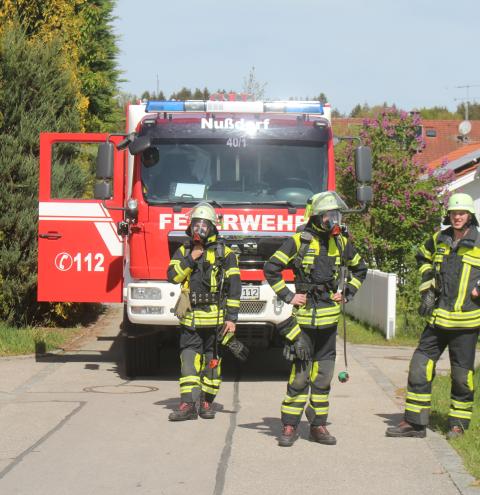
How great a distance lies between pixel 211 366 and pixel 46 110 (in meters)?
7.14

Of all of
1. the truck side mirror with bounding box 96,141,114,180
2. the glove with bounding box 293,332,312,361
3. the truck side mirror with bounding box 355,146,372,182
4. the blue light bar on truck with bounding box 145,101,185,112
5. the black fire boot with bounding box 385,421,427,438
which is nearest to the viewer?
the glove with bounding box 293,332,312,361

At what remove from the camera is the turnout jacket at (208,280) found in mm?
9367

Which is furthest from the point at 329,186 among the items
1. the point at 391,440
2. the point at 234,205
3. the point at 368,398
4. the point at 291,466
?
the point at 291,466

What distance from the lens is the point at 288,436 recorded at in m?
8.12

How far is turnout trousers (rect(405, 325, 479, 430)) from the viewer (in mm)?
8461

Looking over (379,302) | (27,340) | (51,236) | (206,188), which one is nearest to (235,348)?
(206,188)

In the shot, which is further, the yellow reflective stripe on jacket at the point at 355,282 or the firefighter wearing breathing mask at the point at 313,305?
the yellow reflective stripe on jacket at the point at 355,282

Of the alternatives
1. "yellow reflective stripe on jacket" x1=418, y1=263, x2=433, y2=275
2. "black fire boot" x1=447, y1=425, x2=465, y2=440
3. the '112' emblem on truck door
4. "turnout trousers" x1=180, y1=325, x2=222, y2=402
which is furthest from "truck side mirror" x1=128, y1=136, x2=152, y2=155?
"black fire boot" x1=447, y1=425, x2=465, y2=440

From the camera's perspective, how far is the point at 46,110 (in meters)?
15.3

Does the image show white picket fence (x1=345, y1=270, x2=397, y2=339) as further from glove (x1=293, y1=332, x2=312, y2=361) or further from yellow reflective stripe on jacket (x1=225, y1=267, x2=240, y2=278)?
glove (x1=293, y1=332, x2=312, y2=361)

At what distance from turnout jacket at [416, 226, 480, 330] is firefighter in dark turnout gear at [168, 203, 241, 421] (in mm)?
1839

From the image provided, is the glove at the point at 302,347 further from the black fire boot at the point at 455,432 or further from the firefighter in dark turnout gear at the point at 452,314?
the black fire boot at the point at 455,432

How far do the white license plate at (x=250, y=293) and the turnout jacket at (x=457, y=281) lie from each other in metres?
3.01

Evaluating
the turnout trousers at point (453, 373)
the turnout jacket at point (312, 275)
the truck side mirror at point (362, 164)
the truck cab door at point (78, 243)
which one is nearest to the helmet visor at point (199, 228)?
the turnout jacket at point (312, 275)
